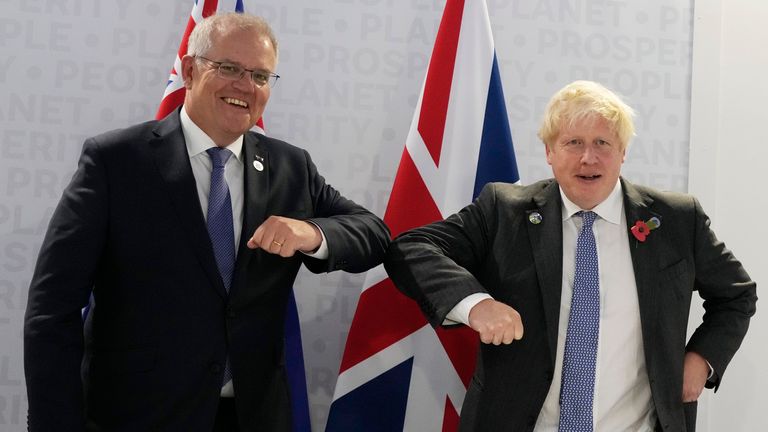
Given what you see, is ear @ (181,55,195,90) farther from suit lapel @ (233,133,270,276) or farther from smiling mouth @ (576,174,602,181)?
smiling mouth @ (576,174,602,181)

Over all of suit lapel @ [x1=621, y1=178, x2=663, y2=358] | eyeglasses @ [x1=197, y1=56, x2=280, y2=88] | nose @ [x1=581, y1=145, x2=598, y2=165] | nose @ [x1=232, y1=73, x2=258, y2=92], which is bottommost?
suit lapel @ [x1=621, y1=178, x2=663, y2=358]

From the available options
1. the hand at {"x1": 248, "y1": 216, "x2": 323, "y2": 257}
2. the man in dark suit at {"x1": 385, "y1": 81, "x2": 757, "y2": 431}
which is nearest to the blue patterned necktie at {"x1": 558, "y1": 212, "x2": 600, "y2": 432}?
the man in dark suit at {"x1": 385, "y1": 81, "x2": 757, "y2": 431}

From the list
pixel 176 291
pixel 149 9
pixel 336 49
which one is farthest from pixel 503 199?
pixel 149 9

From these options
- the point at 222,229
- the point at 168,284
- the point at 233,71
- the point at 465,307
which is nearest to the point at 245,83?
the point at 233,71

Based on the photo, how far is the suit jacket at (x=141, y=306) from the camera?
1.98 metres

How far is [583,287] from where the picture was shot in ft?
7.29

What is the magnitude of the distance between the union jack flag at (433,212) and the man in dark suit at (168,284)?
1.97ft

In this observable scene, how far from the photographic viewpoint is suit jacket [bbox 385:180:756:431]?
86.2 inches

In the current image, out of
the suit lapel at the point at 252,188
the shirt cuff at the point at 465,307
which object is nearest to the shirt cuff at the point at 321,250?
the suit lapel at the point at 252,188

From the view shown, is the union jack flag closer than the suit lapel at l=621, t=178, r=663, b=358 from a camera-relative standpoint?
No

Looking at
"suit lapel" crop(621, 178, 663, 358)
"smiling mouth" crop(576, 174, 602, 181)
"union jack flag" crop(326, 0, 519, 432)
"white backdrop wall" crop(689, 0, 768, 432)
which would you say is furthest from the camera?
"white backdrop wall" crop(689, 0, 768, 432)

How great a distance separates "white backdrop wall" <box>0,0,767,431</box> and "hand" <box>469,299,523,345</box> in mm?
1204

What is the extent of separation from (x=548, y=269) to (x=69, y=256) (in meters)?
1.24

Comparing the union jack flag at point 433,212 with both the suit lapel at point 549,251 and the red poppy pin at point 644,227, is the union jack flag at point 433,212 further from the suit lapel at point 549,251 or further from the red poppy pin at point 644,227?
the red poppy pin at point 644,227
